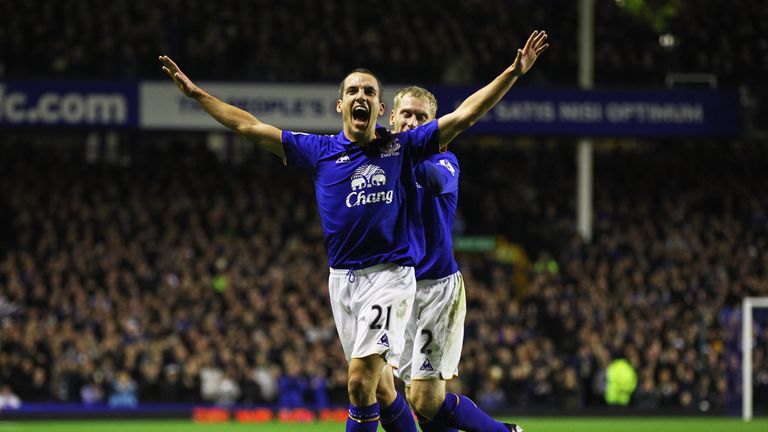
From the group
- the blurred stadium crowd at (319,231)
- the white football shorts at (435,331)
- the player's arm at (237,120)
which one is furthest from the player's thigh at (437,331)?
the blurred stadium crowd at (319,231)

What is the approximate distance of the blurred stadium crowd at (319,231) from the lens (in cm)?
2047

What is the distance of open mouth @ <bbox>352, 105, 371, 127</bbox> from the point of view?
23.3ft

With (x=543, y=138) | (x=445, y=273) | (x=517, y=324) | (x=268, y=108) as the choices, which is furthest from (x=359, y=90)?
(x=543, y=138)

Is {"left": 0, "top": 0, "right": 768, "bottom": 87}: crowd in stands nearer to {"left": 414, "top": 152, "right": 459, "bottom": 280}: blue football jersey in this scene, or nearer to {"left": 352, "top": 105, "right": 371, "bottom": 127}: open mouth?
{"left": 414, "top": 152, "right": 459, "bottom": 280}: blue football jersey

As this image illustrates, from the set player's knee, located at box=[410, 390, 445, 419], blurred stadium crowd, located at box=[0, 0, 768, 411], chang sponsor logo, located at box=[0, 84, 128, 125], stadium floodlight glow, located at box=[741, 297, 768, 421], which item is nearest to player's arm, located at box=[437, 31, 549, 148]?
player's knee, located at box=[410, 390, 445, 419]

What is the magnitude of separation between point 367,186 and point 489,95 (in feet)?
2.97

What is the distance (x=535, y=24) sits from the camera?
27.6 meters

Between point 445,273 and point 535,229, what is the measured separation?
62.1ft

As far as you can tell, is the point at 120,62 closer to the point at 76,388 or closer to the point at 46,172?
the point at 46,172

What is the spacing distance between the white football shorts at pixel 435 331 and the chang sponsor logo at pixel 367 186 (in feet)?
3.31

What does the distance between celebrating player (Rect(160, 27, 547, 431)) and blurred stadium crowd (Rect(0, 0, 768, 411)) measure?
40.6 feet

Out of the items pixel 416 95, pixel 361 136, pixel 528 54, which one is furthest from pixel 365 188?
pixel 528 54

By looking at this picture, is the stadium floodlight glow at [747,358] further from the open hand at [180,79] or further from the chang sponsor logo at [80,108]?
the open hand at [180,79]

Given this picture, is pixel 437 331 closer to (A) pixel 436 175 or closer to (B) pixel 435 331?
(B) pixel 435 331
